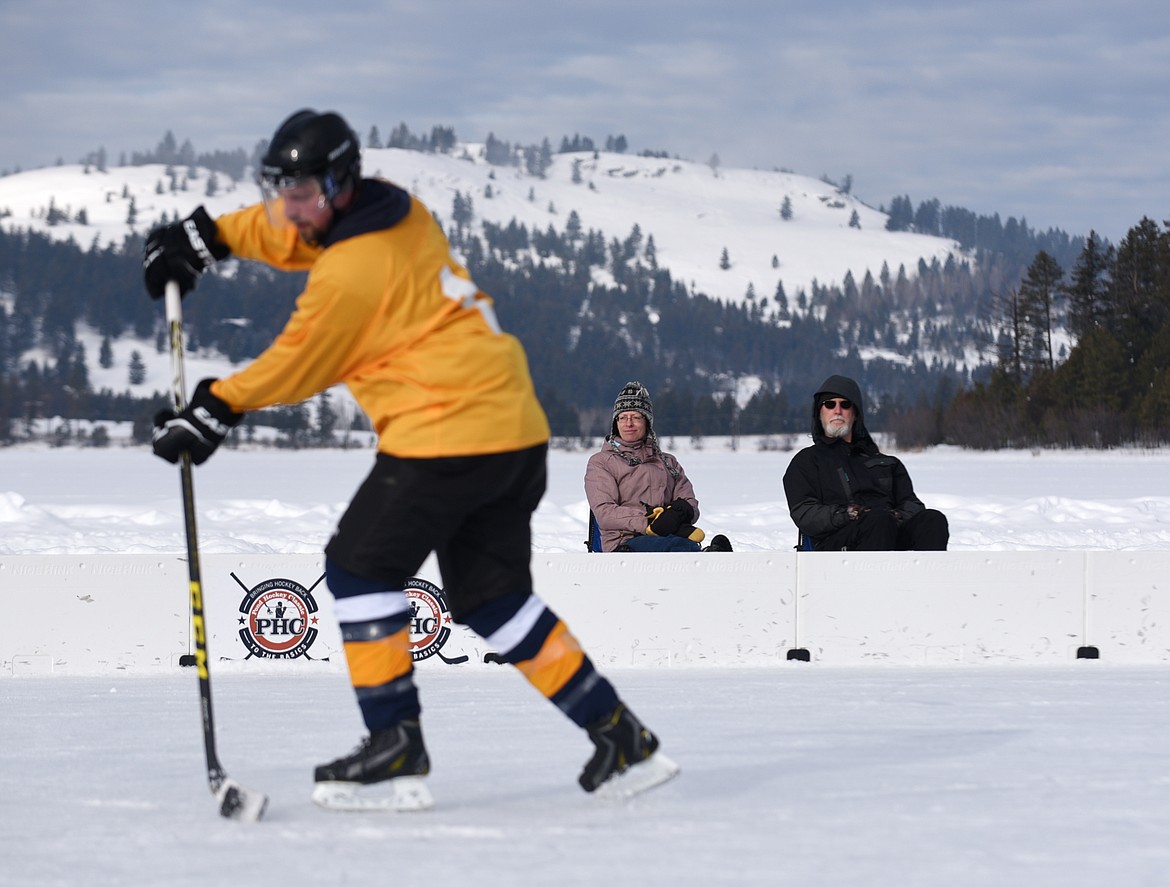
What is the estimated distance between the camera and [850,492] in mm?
6285

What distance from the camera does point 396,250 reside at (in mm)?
2922

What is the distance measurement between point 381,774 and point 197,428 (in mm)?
826

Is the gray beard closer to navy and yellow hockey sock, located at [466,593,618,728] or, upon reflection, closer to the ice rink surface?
the ice rink surface

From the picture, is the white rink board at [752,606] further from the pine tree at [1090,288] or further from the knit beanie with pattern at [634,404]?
the pine tree at [1090,288]

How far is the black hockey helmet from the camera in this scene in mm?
2928

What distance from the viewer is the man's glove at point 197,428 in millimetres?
2957

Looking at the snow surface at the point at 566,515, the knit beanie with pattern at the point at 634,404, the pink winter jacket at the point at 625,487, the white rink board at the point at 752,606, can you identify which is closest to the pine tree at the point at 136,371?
the snow surface at the point at 566,515

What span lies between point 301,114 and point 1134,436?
5693 cm

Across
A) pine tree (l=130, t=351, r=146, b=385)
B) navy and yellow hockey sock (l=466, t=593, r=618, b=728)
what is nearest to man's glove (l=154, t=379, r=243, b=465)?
navy and yellow hockey sock (l=466, t=593, r=618, b=728)

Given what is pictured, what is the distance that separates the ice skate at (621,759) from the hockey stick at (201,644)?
708mm

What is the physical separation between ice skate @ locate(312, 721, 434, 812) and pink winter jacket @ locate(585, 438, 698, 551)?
3.52 meters

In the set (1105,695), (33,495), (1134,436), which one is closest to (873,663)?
(1105,695)

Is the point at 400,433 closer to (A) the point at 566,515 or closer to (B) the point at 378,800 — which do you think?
(B) the point at 378,800

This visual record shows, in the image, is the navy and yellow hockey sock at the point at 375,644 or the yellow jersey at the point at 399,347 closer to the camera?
the yellow jersey at the point at 399,347
